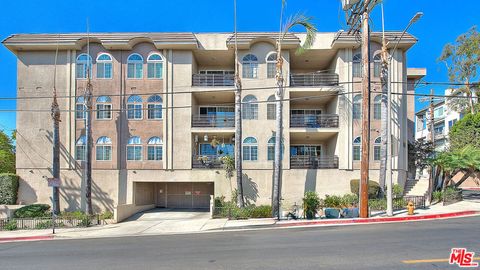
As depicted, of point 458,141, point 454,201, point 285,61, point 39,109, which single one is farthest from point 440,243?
point 39,109

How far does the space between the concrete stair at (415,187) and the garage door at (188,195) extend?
15.6 m

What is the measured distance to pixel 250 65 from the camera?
1062 inches

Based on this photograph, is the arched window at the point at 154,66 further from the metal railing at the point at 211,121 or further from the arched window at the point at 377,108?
the arched window at the point at 377,108

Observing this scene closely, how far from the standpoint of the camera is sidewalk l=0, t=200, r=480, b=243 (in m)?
17.8

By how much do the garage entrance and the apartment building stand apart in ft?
8.41

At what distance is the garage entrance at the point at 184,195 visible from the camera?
95.2 feet

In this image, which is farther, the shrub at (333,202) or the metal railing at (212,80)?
the metal railing at (212,80)

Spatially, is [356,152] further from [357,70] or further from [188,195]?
[188,195]

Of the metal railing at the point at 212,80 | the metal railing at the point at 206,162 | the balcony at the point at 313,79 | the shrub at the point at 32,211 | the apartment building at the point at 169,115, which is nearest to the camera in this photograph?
the shrub at the point at 32,211

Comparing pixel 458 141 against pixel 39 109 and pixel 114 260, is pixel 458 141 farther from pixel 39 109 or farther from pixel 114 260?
pixel 39 109

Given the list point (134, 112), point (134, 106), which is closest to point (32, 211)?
point (134, 112)

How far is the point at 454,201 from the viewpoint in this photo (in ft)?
75.7

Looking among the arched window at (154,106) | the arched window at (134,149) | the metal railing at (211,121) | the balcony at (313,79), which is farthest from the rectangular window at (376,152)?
the arched window at (134,149)

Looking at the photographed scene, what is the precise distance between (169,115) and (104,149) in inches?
222
